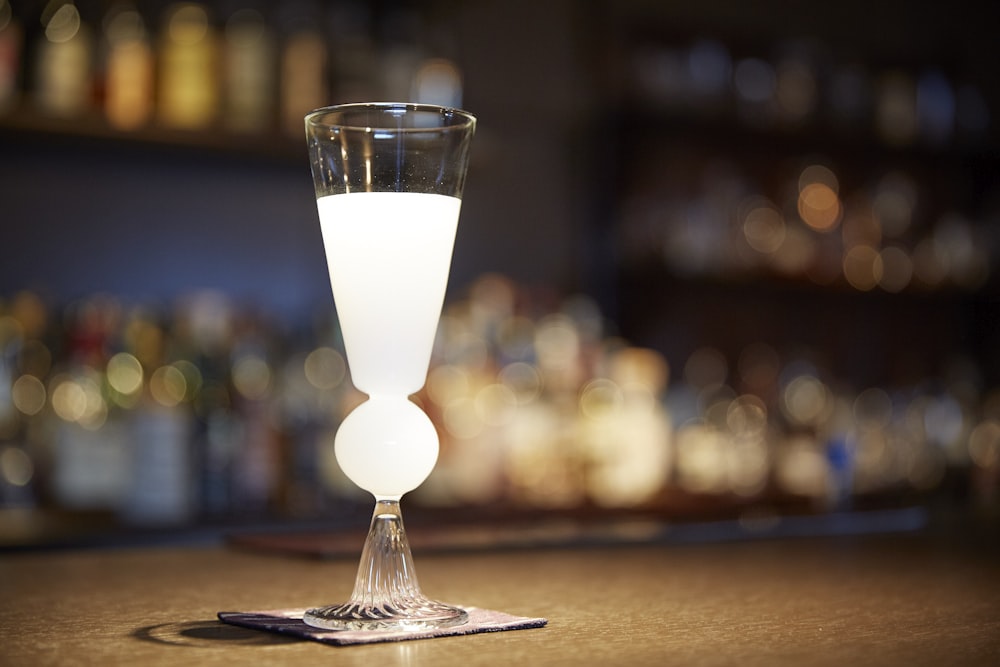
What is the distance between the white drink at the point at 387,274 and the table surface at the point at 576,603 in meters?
0.15

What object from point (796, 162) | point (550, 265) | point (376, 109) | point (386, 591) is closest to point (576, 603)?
point (386, 591)

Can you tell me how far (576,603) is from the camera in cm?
82

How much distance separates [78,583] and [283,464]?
1.22 metres

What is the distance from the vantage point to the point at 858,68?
3152mm

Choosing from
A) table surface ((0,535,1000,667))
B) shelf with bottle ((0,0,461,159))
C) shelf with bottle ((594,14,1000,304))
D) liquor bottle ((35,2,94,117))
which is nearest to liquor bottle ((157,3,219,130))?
shelf with bottle ((0,0,461,159))

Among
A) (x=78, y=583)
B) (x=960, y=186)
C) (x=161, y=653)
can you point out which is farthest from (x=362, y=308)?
(x=960, y=186)

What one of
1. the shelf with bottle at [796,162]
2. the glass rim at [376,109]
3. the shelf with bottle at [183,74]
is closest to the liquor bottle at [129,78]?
the shelf with bottle at [183,74]

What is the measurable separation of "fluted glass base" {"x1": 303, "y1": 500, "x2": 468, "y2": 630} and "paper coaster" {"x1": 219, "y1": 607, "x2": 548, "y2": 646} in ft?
0.04

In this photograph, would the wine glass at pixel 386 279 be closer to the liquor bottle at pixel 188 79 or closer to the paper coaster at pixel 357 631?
the paper coaster at pixel 357 631

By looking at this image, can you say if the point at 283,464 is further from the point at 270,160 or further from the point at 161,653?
the point at 161,653

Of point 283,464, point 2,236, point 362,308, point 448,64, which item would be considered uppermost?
point 448,64

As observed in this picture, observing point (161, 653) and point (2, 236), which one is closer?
point (161, 653)

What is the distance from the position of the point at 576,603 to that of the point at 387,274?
0.24m

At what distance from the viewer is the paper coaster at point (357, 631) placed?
65 cm
